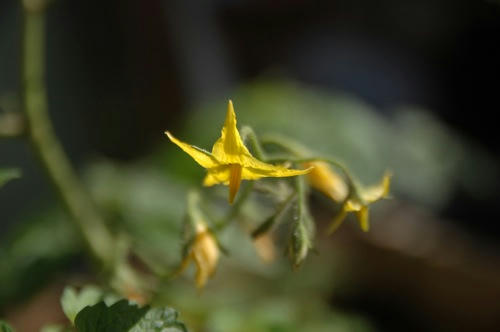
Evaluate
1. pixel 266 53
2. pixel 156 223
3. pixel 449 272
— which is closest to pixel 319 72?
pixel 266 53

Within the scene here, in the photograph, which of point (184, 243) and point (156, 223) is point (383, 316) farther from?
point (184, 243)

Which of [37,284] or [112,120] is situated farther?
[112,120]

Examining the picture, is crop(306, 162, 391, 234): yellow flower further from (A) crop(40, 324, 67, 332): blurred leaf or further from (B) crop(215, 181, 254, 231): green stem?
(A) crop(40, 324, 67, 332): blurred leaf

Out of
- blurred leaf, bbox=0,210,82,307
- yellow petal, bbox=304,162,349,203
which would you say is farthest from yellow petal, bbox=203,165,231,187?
blurred leaf, bbox=0,210,82,307

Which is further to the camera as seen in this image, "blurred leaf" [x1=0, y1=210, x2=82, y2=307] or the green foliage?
"blurred leaf" [x1=0, y1=210, x2=82, y2=307]

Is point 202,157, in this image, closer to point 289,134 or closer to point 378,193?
point 378,193
